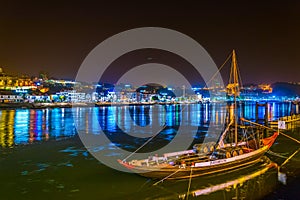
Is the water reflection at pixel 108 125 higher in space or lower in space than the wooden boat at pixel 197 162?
lower

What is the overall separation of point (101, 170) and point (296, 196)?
741 centimetres

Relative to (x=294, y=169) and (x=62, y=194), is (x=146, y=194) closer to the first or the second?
(x=62, y=194)

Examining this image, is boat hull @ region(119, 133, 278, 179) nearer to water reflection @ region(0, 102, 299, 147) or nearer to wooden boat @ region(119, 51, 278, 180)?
wooden boat @ region(119, 51, 278, 180)

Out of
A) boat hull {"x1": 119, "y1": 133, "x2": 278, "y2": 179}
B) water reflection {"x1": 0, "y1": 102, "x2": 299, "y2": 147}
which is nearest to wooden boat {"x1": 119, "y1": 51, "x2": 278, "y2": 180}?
boat hull {"x1": 119, "y1": 133, "x2": 278, "y2": 179}

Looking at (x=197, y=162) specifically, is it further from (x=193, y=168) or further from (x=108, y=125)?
(x=108, y=125)

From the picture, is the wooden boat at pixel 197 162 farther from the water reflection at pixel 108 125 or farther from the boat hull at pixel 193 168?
the water reflection at pixel 108 125

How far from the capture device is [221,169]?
1155 cm

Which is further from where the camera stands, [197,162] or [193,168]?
[197,162]

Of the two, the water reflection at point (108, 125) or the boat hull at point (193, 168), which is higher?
the boat hull at point (193, 168)

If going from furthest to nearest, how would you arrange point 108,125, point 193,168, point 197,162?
point 108,125
point 197,162
point 193,168

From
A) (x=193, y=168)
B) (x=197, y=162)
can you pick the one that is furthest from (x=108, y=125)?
(x=193, y=168)

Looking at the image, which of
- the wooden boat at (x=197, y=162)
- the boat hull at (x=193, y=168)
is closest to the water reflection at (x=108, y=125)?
the wooden boat at (x=197, y=162)

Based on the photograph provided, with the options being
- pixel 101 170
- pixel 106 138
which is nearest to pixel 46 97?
pixel 106 138

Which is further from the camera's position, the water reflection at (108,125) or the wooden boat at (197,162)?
the water reflection at (108,125)
